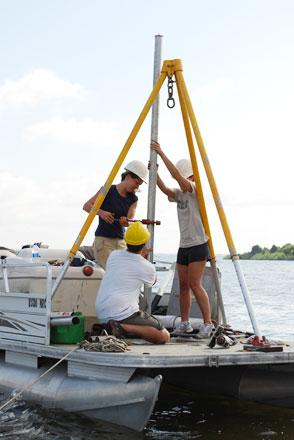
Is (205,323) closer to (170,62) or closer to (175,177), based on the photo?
(175,177)

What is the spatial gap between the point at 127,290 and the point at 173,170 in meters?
1.60

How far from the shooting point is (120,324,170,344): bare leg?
6473mm

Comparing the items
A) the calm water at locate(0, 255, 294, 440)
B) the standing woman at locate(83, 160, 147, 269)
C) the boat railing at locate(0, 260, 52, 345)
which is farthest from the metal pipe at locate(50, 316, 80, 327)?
the standing woman at locate(83, 160, 147, 269)

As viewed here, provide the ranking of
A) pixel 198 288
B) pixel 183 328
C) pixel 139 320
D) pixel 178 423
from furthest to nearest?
pixel 183 328 → pixel 198 288 → pixel 178 423 → pixel 139 320

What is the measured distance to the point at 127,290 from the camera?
6.52 metres

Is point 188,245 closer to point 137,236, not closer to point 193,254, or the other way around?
point 193,254

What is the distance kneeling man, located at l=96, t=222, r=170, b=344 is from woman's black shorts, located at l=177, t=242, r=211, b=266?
1.00m

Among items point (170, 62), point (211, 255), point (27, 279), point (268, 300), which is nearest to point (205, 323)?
point (211, 255)

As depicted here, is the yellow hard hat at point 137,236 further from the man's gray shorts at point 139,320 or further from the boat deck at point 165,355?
the boat deck at point 165,355

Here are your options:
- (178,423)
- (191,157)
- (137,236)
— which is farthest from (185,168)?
(178,423)

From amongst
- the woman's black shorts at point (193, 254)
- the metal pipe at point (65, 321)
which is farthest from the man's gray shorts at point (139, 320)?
the woman's black shorts at point (193, 254)

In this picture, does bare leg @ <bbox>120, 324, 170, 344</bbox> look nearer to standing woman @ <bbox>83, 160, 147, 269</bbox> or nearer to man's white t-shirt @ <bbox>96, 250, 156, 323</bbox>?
man's white t-shirt @ <bbox>96, 250, 156, 323</bbox>

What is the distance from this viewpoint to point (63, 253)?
29.1 ft

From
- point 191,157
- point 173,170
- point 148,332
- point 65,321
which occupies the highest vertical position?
point 191,157
